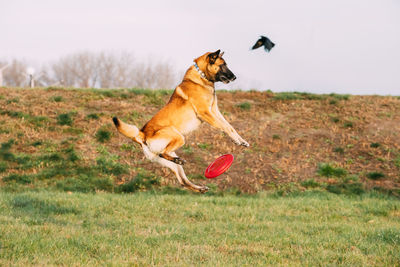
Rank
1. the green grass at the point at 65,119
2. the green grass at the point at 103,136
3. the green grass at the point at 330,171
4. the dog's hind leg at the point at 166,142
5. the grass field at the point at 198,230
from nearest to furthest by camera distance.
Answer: the dog's hind leg at the point at 166,142 → the grass field at the point at 198,230 → the green grass at the point at 330,171 → the green grass at the point at 103,136 → the green grass at the point at 65,119

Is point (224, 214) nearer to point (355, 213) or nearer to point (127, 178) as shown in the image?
point (355, 213)

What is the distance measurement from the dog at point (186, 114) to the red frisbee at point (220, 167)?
0.62 ft

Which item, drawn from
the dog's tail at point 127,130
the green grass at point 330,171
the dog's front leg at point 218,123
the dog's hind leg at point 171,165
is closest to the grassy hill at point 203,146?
the green grass at point 330,171

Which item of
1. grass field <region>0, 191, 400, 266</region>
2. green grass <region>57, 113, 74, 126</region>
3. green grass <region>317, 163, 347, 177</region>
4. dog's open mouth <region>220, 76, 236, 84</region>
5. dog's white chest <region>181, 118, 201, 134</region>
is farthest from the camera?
green grass <region>57, 113, 74, 126</region>

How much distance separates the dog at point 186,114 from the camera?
4.03 metres

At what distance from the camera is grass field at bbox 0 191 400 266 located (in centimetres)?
909

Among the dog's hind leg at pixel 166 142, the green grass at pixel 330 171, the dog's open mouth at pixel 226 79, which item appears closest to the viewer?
the dog's open mouth at pixel 226 79

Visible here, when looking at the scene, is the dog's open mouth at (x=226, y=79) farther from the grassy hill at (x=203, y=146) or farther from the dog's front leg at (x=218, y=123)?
the grassy hill at (x=203, y=146)

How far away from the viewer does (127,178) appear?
19.4 meters

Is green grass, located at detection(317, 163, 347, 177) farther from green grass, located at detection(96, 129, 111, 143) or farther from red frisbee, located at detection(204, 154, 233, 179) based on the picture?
red frisbee, located at detection(204, 154, 233, 179)

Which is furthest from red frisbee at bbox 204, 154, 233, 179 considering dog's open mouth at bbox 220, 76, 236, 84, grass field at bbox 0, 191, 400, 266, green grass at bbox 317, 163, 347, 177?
green grass at bbox 317, 163, 347, 177

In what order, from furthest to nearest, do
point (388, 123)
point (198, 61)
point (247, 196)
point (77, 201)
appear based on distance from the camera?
point (388, 123)
point (247, 196)
point (77, 201)
point (198, 61)

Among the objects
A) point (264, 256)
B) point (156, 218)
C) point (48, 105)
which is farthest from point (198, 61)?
point (48, 105)

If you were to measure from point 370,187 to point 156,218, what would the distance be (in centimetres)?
1051
